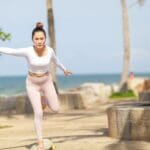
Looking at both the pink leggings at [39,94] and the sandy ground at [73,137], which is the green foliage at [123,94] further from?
the pink leggings at [39,94]

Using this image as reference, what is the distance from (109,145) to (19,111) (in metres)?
11.8

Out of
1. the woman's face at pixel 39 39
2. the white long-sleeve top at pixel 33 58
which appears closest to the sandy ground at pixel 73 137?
the white long-sleeve top at pixel 33 58

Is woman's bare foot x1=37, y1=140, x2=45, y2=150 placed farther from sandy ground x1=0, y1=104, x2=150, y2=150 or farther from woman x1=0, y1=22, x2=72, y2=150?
sandy ground x1=0, y1=104, x2=150, y2=150

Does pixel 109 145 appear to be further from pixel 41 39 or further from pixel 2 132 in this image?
pixel 2 132

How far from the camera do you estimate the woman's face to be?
9815 mm

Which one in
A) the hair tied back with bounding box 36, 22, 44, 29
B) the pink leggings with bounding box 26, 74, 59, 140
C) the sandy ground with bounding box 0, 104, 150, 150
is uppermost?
the hair tied back with bounding box 36, 22, 44, 29

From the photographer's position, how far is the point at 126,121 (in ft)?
36.7

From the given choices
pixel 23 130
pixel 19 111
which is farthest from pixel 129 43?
pixel 23 130

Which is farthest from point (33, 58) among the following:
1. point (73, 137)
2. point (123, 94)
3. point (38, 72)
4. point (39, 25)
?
point (123, 94)

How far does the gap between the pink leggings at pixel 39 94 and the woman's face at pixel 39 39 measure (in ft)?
1.62

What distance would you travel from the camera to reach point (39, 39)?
32.2 feet

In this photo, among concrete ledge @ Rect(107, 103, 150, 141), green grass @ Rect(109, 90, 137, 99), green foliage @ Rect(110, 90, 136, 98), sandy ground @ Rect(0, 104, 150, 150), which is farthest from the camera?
green foliage @ Rect(110, 90, 136, 98)

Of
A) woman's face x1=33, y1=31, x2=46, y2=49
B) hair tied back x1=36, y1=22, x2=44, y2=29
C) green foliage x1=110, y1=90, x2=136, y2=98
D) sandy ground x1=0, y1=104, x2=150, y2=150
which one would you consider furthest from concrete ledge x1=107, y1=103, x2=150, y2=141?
green foliage x1=110, y1=90, x2=136, y2=98

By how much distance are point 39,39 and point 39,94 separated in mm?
862
